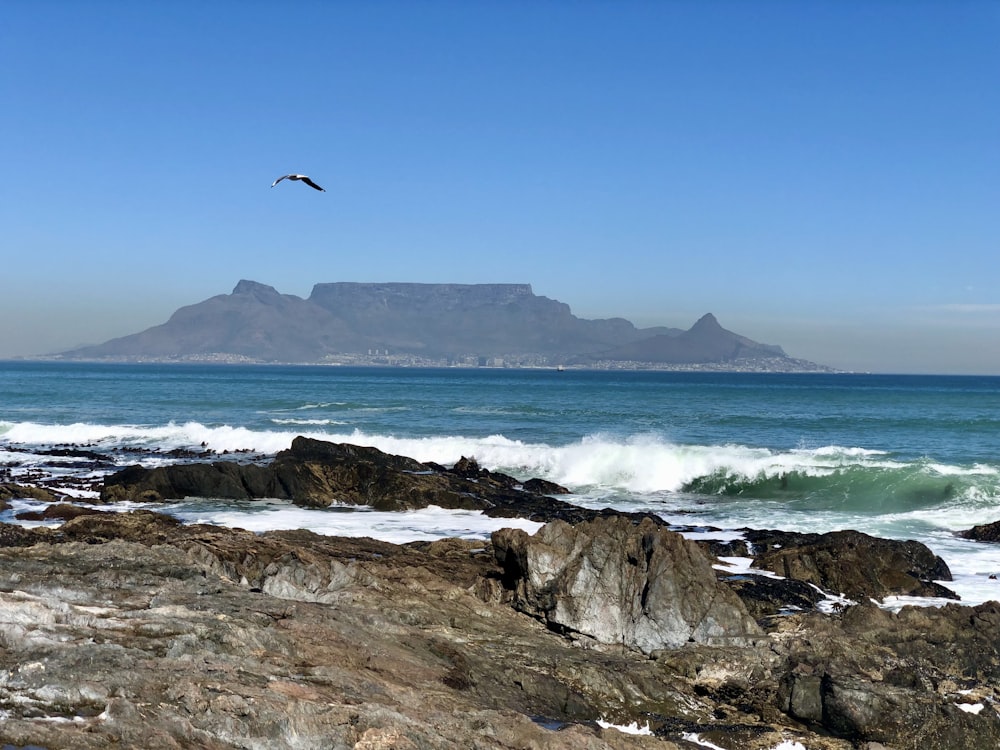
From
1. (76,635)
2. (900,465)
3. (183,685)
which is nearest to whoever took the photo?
(183,685)

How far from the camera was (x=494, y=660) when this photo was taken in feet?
39.8

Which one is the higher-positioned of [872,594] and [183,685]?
[183,685]

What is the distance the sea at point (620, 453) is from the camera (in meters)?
26.7

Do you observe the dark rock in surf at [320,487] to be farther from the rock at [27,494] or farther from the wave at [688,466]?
the wave at [688,466]

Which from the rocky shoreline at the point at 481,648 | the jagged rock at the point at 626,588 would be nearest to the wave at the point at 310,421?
the rocky shoreline at the point at 481,648

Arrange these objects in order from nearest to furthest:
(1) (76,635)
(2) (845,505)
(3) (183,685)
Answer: (3) (183,685), (1) (76,635), (2) (845,505)

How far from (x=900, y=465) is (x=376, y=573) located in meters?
30.4

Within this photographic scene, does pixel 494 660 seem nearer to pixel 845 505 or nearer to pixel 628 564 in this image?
pixel 628 564

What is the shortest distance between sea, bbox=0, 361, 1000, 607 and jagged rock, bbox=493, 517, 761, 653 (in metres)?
5.23

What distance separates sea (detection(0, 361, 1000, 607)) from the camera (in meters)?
26.7

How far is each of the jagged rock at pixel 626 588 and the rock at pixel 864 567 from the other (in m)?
4.72

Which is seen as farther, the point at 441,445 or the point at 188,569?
the point at 441,445

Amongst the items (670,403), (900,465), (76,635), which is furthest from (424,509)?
(670,403)

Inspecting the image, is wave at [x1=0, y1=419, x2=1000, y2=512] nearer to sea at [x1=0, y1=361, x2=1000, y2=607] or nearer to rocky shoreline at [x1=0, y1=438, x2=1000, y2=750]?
sea at [x1=0, y1=361, x2=1000, y2=607]
